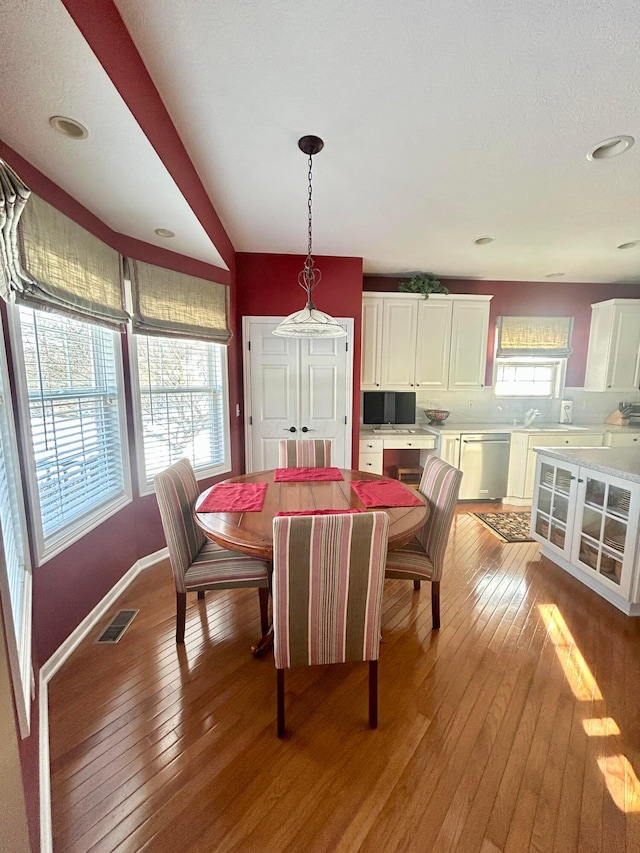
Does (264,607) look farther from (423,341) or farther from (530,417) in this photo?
(530,417)

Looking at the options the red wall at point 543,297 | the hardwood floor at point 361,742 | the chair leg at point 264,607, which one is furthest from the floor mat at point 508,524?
the chair leg at point 264,607

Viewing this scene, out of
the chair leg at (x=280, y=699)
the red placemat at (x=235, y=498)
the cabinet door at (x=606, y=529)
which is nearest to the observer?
the chair leg at (x=280, y=699)

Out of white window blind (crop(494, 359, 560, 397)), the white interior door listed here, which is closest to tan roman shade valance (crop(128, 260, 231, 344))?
the white interior door

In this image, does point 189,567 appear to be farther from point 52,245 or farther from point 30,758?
point 52,245

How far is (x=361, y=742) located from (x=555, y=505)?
2.18 m

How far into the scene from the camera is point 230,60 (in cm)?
127

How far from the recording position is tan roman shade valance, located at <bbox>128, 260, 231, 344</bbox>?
240 cm

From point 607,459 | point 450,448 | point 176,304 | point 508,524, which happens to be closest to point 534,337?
point 450,448

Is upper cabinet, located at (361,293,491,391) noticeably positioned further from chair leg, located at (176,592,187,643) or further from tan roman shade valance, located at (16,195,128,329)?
chair leg, located at (176,592,187,643)

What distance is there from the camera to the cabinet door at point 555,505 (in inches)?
95.7

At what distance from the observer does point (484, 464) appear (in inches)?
154

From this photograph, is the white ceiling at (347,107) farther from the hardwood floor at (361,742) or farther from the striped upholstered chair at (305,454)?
the hardwood floor at (361,742)

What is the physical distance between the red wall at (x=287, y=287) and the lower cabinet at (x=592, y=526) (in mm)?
2079

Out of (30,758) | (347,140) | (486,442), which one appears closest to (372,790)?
(30,758)
